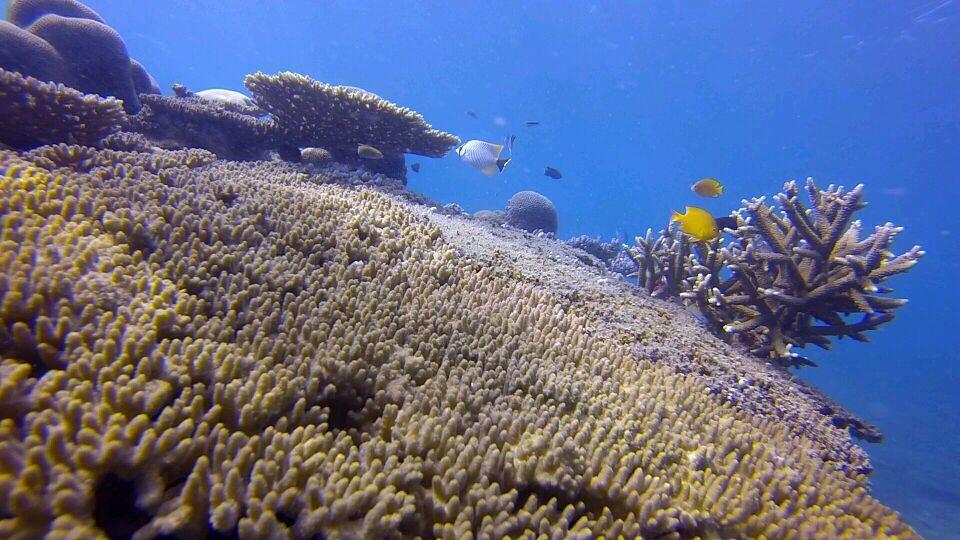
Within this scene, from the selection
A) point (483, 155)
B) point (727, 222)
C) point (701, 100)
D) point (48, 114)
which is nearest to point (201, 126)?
point (48, 114)

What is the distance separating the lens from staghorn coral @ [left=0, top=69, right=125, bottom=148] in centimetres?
462

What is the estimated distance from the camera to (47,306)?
6.52ft

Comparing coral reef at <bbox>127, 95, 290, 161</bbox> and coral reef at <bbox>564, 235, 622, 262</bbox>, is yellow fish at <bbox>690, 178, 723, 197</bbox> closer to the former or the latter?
coral reef at <bbox>564, 235, 622, 262</bbox>

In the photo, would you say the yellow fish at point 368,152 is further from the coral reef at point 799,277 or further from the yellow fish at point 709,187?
the yellow fish at point 709,187

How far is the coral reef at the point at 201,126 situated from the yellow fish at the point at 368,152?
4.96 feet

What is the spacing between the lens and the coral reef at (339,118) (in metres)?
6.64

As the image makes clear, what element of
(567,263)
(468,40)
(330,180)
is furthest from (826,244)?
(468,40)

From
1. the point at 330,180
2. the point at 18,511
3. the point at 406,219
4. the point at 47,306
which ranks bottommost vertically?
the point at 18,511

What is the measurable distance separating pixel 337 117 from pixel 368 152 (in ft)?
2.38

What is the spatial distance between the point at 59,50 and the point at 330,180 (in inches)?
216

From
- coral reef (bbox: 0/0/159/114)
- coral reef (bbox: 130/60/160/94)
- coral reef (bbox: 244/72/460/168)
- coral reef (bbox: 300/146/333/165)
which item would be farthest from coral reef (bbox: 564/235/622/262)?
coral reef (bbox: 130/60/160/94)

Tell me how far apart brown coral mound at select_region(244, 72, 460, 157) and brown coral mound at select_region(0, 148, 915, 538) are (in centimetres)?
365

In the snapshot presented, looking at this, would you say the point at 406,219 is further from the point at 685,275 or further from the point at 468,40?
the point at 468,40

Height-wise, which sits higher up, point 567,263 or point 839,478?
point 567,263
